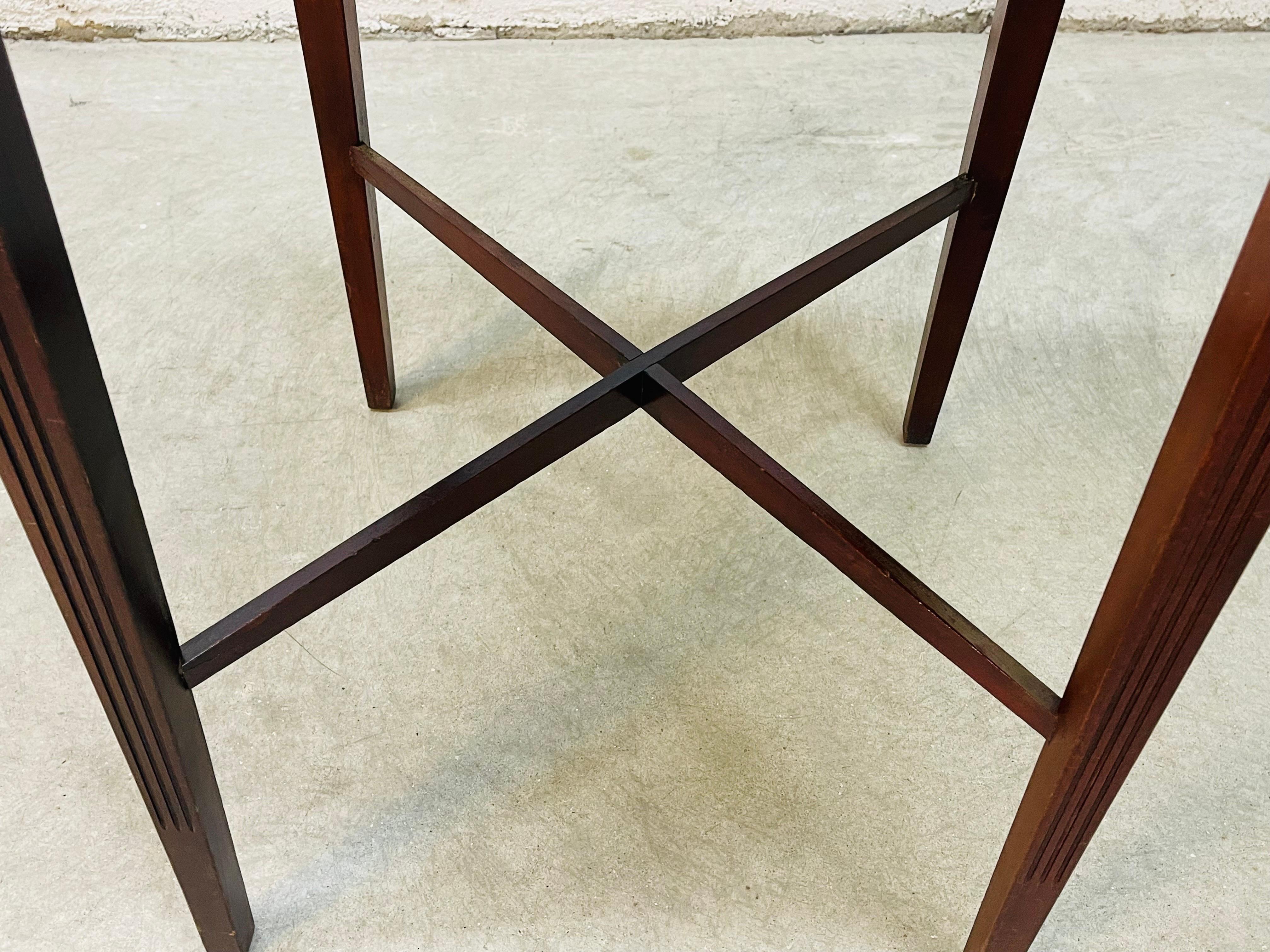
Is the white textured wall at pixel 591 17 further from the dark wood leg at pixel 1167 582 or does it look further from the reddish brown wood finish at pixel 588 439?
the dark wood leg at pixel 1167 582

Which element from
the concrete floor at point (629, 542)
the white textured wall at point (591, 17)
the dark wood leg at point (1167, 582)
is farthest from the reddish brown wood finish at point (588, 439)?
the white textured wall at point (591, 17)

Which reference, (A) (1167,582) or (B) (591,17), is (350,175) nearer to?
(A) (1167,582)

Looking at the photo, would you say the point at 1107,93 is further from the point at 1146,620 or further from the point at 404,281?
the point at 1146,620

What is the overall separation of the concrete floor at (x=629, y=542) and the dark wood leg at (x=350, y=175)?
102mm

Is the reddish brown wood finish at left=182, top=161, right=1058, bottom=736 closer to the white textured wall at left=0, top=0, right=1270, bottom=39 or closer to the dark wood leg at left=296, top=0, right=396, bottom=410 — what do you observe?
the dark wood leg at left=296, top=0, right=396, bottom=410

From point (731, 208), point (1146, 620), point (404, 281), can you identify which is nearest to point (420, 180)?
point (404, 281)

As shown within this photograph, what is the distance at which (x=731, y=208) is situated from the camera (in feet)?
6.54

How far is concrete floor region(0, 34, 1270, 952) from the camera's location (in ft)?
3.33

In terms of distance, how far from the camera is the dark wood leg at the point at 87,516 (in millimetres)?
548

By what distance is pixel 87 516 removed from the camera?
64 centimetres

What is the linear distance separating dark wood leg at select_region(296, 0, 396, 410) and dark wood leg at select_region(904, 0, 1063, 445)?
0.66 m

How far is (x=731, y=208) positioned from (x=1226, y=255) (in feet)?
2.72

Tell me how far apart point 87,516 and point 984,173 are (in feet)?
3.17

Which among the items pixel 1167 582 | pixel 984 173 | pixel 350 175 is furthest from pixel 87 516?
pixel 984 173
